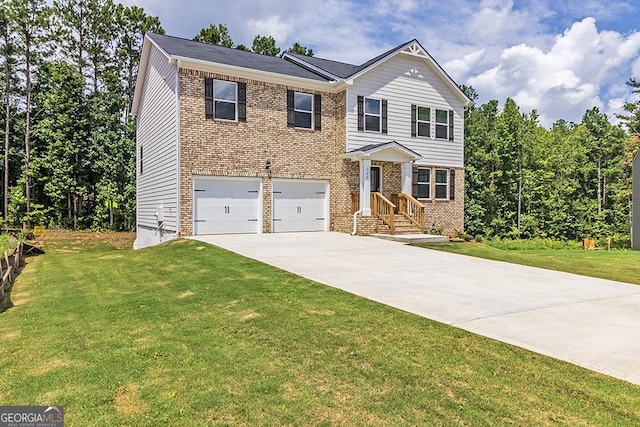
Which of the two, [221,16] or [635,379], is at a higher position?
[221,16]

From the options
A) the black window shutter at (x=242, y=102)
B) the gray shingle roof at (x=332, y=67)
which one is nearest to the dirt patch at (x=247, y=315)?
the black window shutter at (x=242, y=102)

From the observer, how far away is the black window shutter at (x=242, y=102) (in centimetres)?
1527

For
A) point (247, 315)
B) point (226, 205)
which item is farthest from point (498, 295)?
point (226, 205)

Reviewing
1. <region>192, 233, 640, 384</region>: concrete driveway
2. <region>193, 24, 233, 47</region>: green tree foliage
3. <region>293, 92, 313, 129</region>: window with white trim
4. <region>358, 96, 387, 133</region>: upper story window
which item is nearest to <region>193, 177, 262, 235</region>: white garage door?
<region>293, 92, 313, 129</region>: window with white trim

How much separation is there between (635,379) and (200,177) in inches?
523

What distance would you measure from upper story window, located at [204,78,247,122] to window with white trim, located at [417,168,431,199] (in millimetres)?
8130

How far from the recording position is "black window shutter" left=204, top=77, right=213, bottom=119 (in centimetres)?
1473

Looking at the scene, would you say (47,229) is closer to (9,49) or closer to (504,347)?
(9,49)

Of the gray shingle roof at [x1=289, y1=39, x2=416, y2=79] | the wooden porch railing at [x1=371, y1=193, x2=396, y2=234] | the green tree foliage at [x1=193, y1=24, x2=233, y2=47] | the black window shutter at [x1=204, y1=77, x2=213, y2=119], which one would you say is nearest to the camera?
the black window shutter at [x1=204, y1=77, x2=213, y2=119]

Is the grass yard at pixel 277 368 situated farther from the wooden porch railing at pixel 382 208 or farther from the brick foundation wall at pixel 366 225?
the wooden porch railing at pixel 382 208

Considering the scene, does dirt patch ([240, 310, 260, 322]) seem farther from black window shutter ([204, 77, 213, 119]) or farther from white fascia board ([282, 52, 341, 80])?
white fascia board ([282, 52, 341, 80])

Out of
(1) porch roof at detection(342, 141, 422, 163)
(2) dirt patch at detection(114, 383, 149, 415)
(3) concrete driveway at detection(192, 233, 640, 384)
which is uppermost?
(1) porch roof at detection(342, 141, 422, 163)

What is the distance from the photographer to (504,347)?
4246 mm

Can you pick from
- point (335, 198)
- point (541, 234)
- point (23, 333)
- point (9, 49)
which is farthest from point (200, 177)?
point (541, 234)
